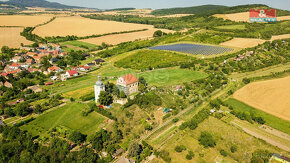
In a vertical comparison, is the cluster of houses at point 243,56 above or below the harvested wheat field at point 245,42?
below

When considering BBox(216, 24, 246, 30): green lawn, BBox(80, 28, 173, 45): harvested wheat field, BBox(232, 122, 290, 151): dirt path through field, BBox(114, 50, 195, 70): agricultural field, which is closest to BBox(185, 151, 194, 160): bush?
BBox(232, 122, 290, 151): dirt path through field

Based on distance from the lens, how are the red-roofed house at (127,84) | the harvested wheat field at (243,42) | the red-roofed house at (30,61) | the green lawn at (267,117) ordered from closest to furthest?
the green lawn at (267,117) < the red-roofed house at (127,84) < the red-roofed house at (30,61) < the harvested wheat field at (243,42)

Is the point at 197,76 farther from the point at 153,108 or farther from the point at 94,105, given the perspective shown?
the point at 94,105

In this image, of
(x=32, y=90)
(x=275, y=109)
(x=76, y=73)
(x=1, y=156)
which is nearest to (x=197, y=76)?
(x=275, y=109)

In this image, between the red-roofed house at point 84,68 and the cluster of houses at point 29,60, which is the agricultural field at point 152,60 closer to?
the red-roofed house at point 84,68

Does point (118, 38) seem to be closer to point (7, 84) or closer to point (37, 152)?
point (7, 84)

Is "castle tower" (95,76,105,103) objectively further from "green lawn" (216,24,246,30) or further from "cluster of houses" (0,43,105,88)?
"green lawn" (216,24,246,30)

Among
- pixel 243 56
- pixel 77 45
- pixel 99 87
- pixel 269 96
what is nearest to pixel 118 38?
pixel 77 45

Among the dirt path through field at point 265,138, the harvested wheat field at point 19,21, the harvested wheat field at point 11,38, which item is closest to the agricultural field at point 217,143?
the dirt path through field at point 265,138
